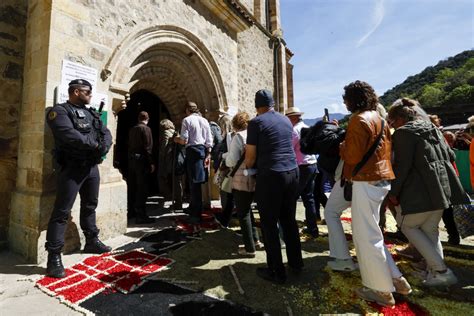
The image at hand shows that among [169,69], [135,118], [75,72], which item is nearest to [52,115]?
[75,72]

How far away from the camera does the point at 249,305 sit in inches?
83.4

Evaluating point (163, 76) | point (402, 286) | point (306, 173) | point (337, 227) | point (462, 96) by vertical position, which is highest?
point (462, 96)

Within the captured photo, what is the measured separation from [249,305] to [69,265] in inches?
80.1

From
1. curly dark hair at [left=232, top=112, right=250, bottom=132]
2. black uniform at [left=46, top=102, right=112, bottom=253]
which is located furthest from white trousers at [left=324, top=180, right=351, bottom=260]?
black uniform at [left=46, top=102, right=112, bottom=253]

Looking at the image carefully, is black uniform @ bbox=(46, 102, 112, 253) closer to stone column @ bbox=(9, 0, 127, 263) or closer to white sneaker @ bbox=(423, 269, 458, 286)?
stone column @ bbox=(9, 0, 127, 263)

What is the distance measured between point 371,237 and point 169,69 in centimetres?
521

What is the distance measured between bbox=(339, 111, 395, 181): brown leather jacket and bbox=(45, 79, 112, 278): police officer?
2553mm

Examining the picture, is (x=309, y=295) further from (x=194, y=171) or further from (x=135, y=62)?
(x=135, y=62)

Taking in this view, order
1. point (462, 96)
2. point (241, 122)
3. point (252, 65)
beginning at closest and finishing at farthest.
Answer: point (241, 122)
point (252, 65)
point (462, 96)

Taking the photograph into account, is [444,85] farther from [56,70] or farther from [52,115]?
[52,115]

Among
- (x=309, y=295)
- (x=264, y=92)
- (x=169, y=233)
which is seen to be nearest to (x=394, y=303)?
(x=309, y=295)

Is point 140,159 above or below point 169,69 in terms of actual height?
below

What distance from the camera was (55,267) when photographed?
2545mm

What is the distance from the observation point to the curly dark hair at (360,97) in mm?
2217
